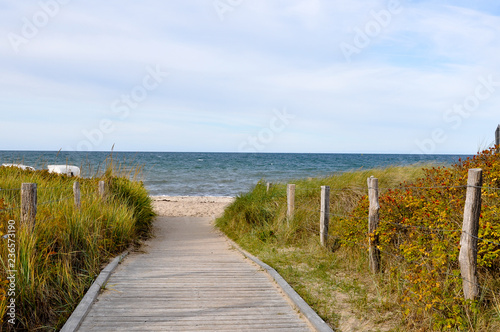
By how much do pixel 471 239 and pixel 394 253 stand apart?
7.07ft

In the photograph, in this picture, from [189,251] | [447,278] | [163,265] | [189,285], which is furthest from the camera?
[189,251]

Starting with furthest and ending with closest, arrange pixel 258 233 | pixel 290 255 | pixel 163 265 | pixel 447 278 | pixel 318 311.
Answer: pixel 258 233, pixel 290 255, pixel 163 265, pixel 318 311, pixel 447 278

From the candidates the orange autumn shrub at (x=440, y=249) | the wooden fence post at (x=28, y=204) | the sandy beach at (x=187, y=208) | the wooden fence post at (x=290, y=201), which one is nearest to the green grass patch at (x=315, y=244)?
the wooden fence post at (x=290, y=201)

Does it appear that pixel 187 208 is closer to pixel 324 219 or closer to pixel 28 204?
pixel 324 219

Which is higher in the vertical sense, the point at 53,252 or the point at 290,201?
the point at 290,201

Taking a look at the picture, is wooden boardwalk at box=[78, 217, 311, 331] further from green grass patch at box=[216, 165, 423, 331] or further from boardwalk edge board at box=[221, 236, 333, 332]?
green grass patch at box=[216, 165, 423, 331]

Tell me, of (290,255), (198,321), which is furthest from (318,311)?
(290,255)

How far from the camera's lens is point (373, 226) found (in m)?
6.27

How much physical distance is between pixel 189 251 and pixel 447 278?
5.26 meters

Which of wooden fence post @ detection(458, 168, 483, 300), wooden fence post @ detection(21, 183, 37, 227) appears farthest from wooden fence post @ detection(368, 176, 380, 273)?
wooden fence post @ detection(21, 183, 37, 227)

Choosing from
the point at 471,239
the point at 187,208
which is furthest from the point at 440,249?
the point at 187,208

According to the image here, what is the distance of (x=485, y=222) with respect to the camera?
4.36m

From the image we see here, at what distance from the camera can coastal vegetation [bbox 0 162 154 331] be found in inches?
178

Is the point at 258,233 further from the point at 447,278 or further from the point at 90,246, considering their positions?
Answer: the point at 447,278
